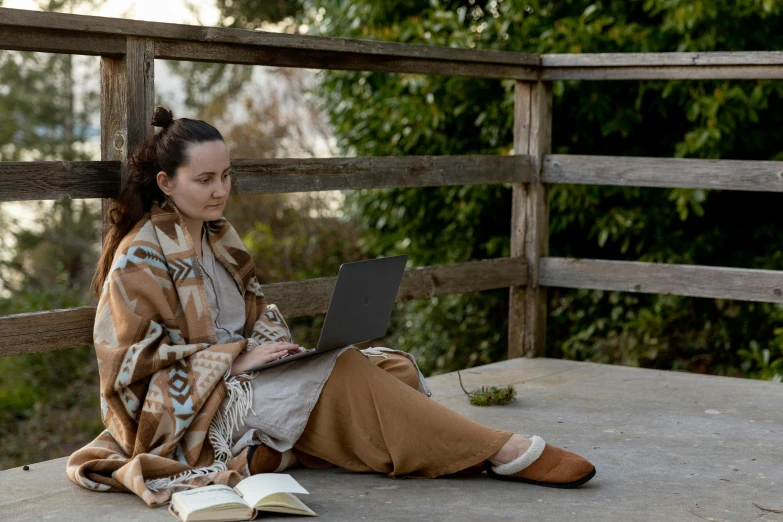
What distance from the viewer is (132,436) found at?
3068 millimetres

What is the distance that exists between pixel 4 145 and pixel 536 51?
21.4 ft

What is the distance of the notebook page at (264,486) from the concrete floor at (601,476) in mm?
73

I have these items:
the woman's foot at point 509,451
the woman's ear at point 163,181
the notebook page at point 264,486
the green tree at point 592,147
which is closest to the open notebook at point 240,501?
the notebook page at point 264,486

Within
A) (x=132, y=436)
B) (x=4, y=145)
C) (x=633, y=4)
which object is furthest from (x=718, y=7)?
(x=4, y=145)

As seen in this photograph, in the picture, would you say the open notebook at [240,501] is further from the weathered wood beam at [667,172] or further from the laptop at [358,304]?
the weathered wood beam at [667,172]

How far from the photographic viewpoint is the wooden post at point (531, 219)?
5383 millimetres

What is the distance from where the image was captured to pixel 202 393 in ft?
9.90

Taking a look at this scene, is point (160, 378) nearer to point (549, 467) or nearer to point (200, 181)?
point (200, 181)

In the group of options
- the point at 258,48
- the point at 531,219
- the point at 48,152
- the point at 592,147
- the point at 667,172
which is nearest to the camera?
the point at 258,48

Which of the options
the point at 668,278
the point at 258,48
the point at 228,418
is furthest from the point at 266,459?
the point at 668,278

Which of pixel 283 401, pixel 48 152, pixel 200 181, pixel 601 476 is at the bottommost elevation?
pixel 601 476

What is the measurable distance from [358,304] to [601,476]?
2.85 feet

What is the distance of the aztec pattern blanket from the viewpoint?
118 inches

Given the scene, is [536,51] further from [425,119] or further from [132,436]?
[132,436]
